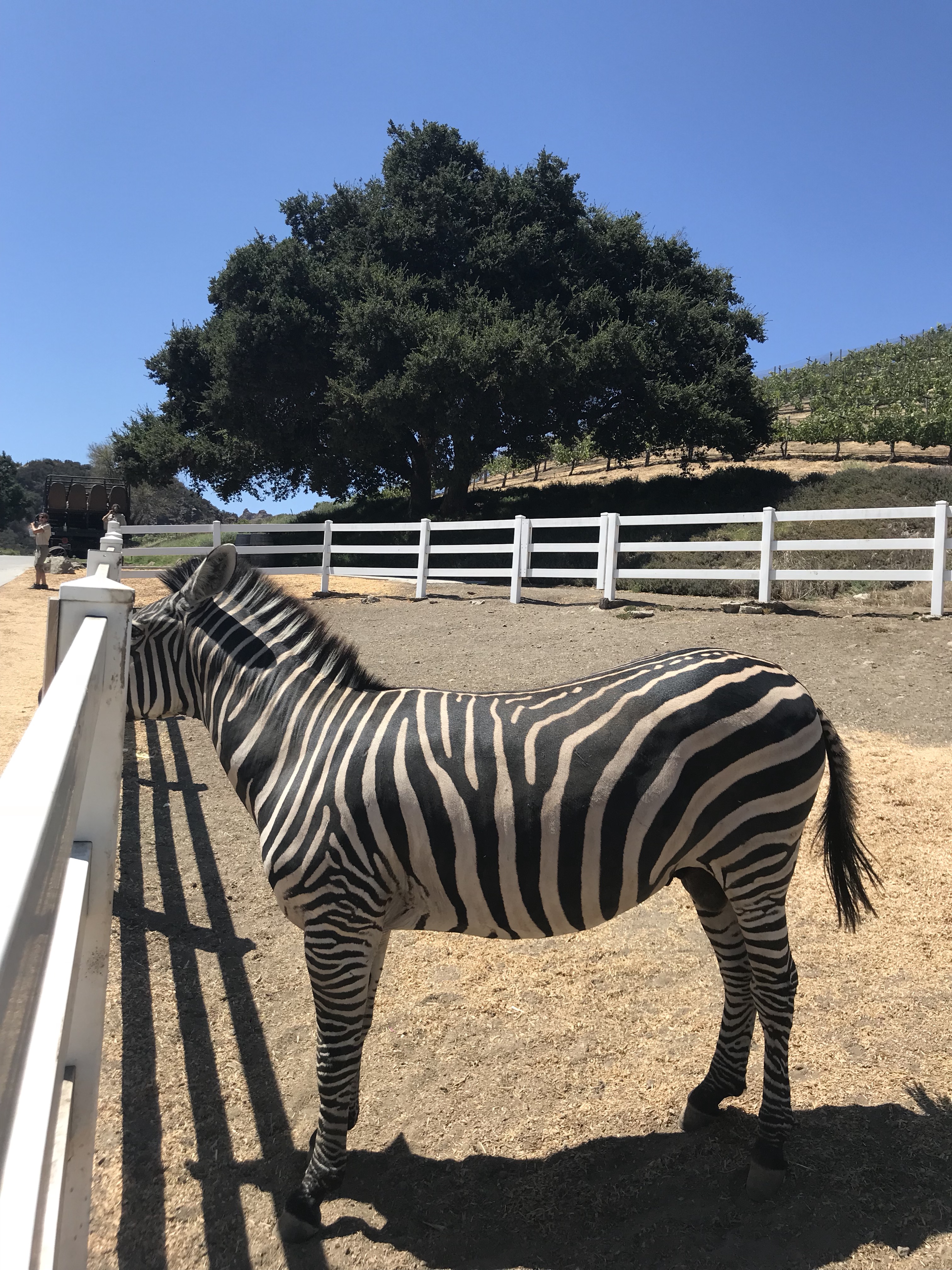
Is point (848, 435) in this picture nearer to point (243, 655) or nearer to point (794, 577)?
point (794, 577)

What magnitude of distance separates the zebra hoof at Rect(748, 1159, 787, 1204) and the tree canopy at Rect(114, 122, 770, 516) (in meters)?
21.9

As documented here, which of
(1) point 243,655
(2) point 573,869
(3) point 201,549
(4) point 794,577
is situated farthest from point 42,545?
(2) point 573,869

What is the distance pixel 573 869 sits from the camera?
2824 mm

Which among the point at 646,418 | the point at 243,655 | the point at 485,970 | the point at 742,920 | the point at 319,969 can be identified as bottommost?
the point at 485,970

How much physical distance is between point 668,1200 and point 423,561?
1210cm

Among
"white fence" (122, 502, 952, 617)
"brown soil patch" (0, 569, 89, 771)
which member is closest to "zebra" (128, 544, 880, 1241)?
"brown soil patch" (0, 569, 89, 771)

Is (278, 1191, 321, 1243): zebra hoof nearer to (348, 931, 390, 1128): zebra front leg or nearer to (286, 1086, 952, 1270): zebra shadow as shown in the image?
(286, 1086, 952, 1270): zebra shadow

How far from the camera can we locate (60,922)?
1.66 m

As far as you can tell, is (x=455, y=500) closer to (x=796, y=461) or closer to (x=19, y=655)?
(x=19, y=655)

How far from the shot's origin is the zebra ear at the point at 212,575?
3.53 m

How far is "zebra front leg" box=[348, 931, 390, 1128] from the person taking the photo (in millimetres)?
2967

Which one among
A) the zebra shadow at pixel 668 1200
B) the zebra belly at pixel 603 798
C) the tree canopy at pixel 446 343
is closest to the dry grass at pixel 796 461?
the tree canopy at pixel 446 343

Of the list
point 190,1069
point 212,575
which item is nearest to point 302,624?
point 212,575

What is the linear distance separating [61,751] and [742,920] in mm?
2439
